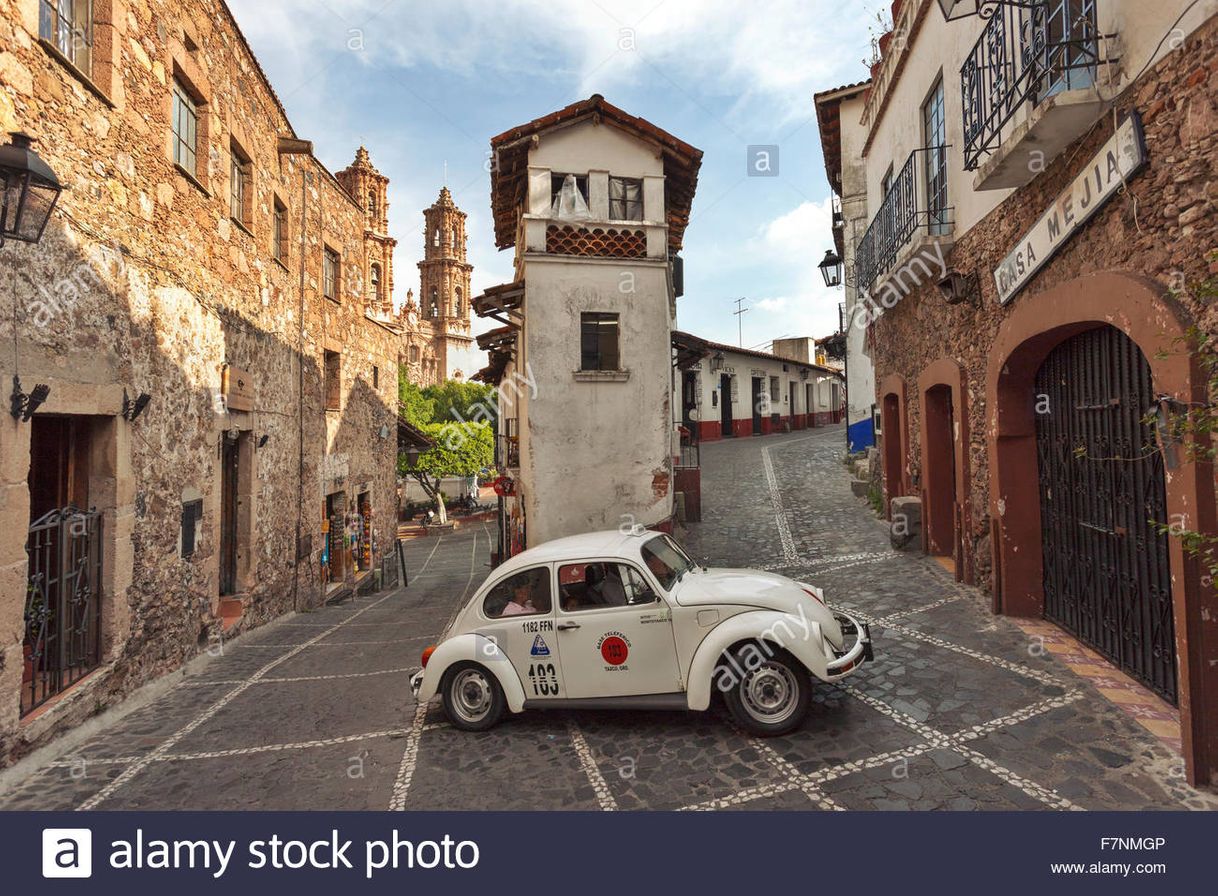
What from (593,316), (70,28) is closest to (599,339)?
(593,316)

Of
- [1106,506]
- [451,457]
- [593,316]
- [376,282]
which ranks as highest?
[376,282]

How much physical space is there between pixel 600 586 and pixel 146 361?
5317 mm

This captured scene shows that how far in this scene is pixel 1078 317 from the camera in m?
4.86

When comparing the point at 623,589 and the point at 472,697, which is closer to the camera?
the point at 623,589

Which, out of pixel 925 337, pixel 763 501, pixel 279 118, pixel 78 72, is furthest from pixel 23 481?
pixel 763 501

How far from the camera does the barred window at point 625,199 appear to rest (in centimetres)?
1123

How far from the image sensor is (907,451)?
11.0 m

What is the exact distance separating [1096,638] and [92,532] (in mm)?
9183

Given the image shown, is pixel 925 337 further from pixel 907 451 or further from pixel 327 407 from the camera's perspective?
pixel 327 407

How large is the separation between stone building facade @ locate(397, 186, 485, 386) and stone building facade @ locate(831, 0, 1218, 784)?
55.9 meters

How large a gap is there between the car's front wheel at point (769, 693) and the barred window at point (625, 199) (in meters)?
8.78

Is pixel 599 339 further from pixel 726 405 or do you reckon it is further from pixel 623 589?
pixel 726 405

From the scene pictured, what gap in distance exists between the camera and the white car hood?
465cm

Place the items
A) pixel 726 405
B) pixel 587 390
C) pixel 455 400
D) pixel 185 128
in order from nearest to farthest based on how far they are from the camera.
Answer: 1. pixel 185 128
2. pixel 587 390
3. pixel 726 405
4. pixel 455 400
